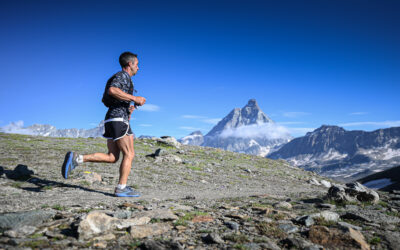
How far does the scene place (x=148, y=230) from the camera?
4027 mm

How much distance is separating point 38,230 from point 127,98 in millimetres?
3994

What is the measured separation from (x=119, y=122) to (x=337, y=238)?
5844 millimetres

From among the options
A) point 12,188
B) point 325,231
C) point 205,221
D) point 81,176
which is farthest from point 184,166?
point 325,231

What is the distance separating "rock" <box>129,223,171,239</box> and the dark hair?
5206 millimetres

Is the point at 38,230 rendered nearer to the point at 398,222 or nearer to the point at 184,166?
the point at 398,222

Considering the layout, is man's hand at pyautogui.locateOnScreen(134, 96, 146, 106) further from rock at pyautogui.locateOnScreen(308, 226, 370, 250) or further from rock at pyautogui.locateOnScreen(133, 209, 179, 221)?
rock at pyautogui.locateOnScreen(308, 226, 370, 250)

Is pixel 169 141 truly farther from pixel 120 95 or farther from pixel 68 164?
pixel 120 95

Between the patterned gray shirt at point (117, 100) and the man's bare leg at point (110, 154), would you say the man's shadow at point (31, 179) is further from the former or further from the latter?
the patterned gray shirt at point (117, 100)

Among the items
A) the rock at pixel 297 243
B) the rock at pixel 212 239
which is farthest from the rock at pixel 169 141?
the rock at pixel 297 243

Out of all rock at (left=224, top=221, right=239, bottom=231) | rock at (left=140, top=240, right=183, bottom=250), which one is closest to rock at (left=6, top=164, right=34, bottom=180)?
rock at (left=140, top=240, right=183, bottom=250)

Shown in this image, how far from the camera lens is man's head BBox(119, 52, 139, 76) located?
25.1 feet

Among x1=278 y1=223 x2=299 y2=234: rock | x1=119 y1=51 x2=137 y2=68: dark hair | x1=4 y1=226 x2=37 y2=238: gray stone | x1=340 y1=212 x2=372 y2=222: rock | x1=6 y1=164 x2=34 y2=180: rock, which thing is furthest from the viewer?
x1=6 y1=164 x2=34 y2=180: rock

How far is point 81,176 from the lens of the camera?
34.0ft

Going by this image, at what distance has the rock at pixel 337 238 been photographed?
3779 mm
